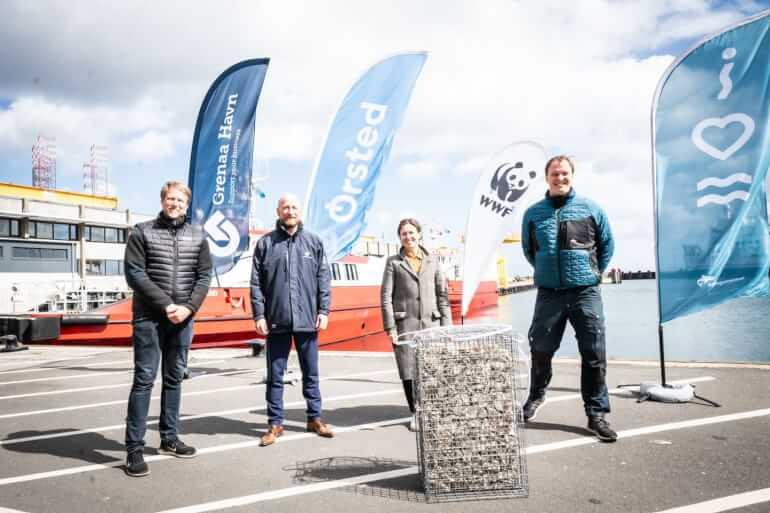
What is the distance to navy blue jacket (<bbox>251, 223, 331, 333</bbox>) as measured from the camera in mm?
4031

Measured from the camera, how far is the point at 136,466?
3238 mm

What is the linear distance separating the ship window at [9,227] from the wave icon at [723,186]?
38854 millimetres

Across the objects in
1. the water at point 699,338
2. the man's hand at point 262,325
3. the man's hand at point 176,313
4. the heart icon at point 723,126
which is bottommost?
the water at point 699,338

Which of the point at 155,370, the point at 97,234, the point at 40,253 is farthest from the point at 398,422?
the point at 97,234

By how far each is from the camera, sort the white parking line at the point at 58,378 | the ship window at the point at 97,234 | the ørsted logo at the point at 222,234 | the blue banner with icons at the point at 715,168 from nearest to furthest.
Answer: the blue banner with icons at the point at 715,168, the white parking line at the point at 58,378, the ørsted logo at the point at 222,234, the ship window at the point at 97,234

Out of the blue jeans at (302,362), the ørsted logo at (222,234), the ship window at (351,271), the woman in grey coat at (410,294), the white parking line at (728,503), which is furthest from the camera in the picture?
the ship window at (351,271)

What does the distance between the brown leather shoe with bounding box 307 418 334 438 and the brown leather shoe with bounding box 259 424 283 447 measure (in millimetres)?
241

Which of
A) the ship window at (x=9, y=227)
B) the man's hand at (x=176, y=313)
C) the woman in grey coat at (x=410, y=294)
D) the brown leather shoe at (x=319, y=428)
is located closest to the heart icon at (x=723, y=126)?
the woman in grey coat at (x=410, y=294)

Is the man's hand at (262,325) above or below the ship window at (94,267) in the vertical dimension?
below

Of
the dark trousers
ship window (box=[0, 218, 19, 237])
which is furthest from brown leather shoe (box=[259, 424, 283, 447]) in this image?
ship window (box=[0, 218, 19, 237])

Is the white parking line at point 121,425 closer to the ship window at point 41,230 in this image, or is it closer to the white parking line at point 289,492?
the white parking line at point 289,492

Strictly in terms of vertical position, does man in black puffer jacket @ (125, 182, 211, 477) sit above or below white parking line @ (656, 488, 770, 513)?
above

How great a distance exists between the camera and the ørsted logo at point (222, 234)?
24.9ft

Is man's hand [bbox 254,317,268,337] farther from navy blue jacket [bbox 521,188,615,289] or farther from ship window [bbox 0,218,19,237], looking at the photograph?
ship window [bbox 0,218,19,237]
